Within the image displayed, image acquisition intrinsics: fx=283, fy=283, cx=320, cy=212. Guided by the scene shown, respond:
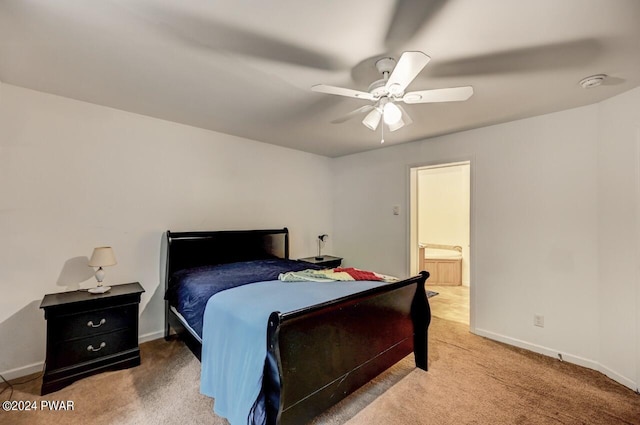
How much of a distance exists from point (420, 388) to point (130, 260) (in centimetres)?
296

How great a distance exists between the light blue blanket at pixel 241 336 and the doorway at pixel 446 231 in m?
3.20

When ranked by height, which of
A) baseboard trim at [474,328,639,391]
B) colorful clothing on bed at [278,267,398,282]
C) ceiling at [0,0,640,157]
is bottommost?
baseboard trim at [474,328,639,391]

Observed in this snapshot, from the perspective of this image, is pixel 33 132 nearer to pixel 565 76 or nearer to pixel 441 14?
pixel 441 14

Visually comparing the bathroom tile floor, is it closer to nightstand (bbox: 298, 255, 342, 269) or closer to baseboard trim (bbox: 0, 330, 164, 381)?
nightstand (bbox: 298, 255, 342, 269)

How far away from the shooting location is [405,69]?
1498mm

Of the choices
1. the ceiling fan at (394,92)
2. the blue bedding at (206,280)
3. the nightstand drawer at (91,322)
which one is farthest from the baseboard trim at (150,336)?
the ceiling fan at (394,92)

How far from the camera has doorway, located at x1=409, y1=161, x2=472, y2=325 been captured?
212 inches

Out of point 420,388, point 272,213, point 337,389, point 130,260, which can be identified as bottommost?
point 420,388

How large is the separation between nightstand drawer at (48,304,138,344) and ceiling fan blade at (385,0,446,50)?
293 cm

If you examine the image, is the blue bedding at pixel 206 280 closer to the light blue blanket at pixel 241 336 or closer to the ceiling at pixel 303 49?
the light blue blanket at pixel 241 336

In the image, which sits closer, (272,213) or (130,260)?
(130,260)

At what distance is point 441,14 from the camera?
4.68 feet

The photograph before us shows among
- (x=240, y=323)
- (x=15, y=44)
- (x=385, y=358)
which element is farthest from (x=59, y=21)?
(x=385, y=358)

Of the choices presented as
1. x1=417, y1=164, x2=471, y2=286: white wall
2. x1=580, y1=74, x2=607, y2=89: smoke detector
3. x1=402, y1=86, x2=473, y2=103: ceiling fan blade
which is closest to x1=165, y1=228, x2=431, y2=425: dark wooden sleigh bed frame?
x1=402, y1=86, x2=473, y2=103: ceiling fan blade
